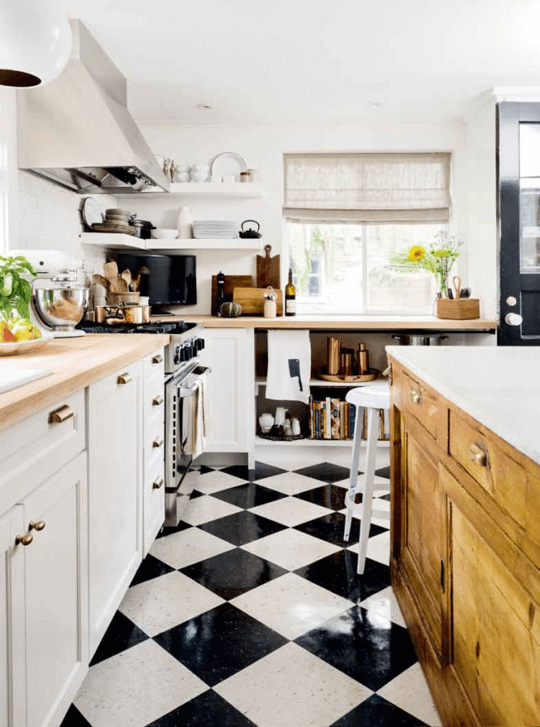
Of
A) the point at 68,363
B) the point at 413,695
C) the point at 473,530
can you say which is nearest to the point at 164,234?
the point at 68,363

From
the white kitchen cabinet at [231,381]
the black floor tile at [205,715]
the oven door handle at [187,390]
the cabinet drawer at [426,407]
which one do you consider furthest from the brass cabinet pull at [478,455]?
the white kitchen cabinet at [231,381]

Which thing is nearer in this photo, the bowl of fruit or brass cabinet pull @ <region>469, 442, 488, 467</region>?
brass cabinet pull @ <region>469, 442, 488, 467</region>

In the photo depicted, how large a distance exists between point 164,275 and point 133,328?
1.44 meters

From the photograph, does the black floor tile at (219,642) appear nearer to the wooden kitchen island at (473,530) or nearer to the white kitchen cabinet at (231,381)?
the wooden kitchen island at (473,530)

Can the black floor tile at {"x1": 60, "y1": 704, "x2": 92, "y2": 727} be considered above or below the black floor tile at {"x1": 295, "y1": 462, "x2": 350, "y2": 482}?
below

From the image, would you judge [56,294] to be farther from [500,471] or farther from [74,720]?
[500,471]

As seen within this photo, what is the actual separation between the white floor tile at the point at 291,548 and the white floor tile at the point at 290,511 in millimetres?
150

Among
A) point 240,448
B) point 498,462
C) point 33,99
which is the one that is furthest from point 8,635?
point 240,448

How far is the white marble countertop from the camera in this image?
3.14 ft

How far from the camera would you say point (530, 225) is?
377 centimetres

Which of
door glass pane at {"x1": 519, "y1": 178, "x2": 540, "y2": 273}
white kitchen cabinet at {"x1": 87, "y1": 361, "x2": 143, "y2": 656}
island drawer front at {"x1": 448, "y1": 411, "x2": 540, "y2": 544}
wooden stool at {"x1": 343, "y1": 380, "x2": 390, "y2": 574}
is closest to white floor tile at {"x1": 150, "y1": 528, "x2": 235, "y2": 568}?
white kitchen cabinet at {"x1": 87, "y1": 361, "x2": 143, "y2": 656}

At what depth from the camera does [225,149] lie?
4.33 m

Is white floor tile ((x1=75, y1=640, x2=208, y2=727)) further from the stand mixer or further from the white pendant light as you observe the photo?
the white pendant light

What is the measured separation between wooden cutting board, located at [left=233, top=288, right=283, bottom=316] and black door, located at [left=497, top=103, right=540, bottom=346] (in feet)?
4.94
